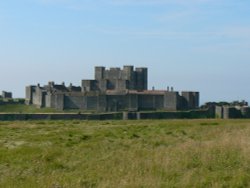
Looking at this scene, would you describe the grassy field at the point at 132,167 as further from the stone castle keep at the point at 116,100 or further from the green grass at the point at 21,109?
the stone castle keep at the point at 116,100

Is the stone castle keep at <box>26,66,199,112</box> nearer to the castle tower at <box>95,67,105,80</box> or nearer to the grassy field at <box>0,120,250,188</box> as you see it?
the castle tower at <box>95,67,105,80</box>

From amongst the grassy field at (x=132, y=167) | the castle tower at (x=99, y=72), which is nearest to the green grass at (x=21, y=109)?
the castle tower at (x=99, y=72)

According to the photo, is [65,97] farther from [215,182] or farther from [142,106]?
[215,182]

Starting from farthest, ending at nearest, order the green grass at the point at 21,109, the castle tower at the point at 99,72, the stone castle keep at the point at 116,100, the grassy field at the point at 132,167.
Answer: the castle tower at the point at 99,72, the stone castle keep at the point at 116,100, the green grass at the point at 21,109, the grassy field at the point at 132,167

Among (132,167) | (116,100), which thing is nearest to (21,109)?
(116,100)

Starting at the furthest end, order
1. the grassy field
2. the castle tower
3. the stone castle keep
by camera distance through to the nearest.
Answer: the castle tower < the stone castle keep < the grassy field

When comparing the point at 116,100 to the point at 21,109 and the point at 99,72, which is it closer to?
the point at 21,109

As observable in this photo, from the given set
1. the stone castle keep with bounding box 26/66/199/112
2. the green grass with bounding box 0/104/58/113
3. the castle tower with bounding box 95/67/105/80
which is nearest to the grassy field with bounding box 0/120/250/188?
the green grass with bounding box 0/104/58/113

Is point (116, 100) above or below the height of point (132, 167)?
above

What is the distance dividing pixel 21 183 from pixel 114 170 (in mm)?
2052

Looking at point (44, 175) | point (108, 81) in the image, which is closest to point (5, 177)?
point (44, 175)

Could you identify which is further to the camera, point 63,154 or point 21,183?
point 63,154

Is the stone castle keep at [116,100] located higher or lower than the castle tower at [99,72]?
lower

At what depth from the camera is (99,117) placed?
6347 centimetres
